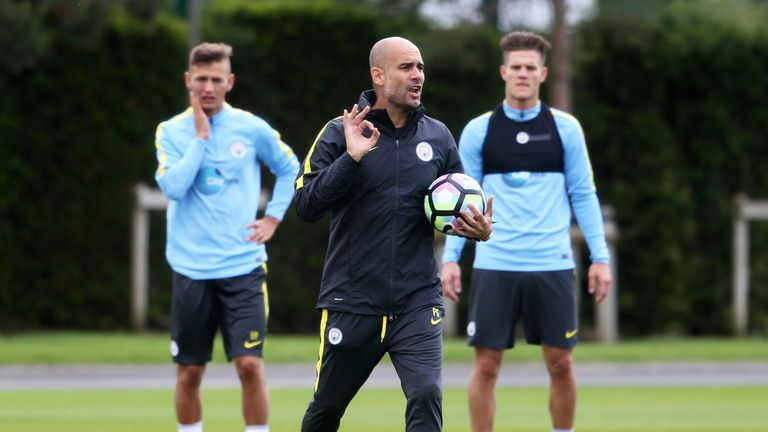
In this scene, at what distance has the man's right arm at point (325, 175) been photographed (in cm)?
670

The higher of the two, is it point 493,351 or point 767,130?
point 767,130

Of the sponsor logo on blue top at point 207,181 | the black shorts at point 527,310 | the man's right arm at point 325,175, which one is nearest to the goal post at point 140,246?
the sponsor logo on blue top at point 207,181

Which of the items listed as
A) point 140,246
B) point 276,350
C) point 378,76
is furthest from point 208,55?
point 140,246

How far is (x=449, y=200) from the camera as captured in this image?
672 cm

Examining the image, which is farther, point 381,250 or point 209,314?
point 209,314

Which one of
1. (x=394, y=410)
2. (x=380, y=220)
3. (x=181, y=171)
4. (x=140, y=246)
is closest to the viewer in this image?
(x=380, y=220)

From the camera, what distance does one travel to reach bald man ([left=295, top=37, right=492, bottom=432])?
6.91 metres

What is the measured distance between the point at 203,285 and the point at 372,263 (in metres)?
2.24

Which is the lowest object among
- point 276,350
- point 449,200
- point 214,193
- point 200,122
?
point 276,350

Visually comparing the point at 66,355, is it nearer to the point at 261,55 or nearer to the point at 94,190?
the point at 94,190

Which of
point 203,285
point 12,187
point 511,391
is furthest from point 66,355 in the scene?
point 203,285

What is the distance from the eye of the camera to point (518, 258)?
8.96 metres

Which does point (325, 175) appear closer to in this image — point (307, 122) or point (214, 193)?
point (214, 193)

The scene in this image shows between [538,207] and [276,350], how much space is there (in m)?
8.41
